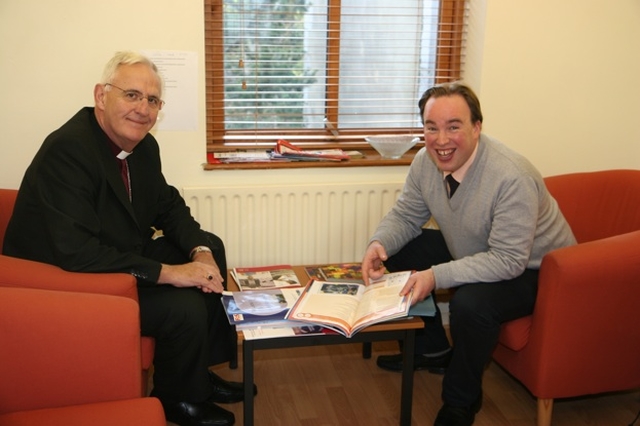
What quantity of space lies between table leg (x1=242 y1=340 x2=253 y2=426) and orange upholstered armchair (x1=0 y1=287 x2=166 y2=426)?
15.2 inches

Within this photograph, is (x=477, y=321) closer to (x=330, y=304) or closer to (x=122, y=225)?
(x=330, y=304)

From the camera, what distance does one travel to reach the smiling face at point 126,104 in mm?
2270

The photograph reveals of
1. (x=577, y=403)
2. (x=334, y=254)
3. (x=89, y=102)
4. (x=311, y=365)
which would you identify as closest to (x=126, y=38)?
(x=89, y=102)

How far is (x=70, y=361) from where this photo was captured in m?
1.76

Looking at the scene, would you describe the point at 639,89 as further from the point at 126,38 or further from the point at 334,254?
the point at 126,38

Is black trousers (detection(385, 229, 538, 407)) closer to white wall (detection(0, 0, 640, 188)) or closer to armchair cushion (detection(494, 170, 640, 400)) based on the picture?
armchair cushion (detection(494, 170, 640, 400))

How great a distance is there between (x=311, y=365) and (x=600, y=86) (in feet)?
6.00

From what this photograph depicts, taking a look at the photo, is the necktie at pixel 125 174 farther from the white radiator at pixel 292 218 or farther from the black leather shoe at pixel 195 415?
the black leather shoe at pixel 195 415

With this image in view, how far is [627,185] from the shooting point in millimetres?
2820

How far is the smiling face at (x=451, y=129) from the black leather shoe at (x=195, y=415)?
115cm

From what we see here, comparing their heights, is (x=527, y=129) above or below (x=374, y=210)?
above

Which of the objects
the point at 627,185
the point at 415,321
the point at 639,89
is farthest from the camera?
the point at 639,89

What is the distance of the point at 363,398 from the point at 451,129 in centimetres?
104

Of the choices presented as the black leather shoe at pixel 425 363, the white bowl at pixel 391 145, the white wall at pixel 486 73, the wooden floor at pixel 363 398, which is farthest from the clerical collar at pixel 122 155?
the black leather shoe at pixel 425 363
